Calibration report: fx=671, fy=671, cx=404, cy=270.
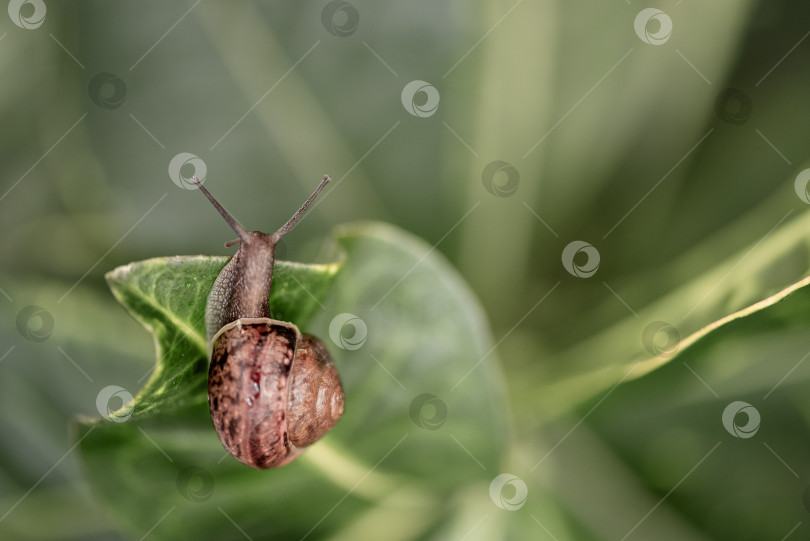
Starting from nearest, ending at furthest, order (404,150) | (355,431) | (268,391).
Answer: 1. (268,391)
2. (355,431)
3. (404,150)

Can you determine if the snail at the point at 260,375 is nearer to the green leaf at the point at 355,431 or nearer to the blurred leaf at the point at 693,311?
the green leaf at the point at 355,431

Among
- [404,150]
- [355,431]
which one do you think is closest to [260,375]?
[355,431]

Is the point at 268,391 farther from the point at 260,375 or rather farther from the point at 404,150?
the point at 404,150

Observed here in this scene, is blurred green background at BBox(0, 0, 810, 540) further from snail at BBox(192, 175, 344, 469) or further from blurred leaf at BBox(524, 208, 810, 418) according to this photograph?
snail at BBox(192, 175, 344, 469)

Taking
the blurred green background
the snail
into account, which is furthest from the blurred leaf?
the snail

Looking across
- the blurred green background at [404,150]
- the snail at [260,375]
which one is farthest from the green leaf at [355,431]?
the blurred green background at [404,150]
